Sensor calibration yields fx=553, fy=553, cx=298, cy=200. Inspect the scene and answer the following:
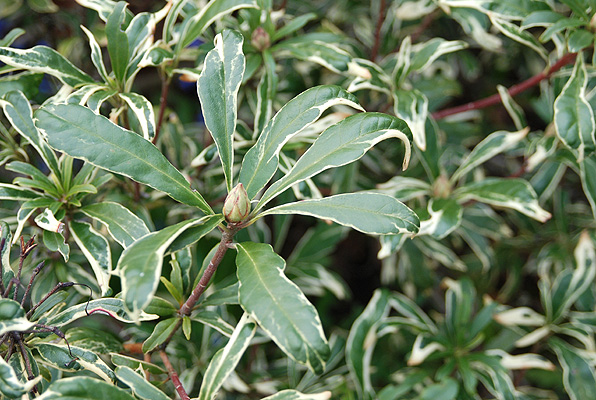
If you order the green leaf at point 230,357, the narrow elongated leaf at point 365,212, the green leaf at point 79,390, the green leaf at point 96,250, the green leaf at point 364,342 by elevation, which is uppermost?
the narrow elongated leaf at point 365,212

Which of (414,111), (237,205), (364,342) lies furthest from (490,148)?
(237,205)

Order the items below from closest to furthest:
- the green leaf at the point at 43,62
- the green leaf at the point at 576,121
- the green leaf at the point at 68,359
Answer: the green leaf at the point at 68,359
the green leaf at the point at 43,62
the green leaf at the point at 576,121

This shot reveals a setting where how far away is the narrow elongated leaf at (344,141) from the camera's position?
80 centimetres

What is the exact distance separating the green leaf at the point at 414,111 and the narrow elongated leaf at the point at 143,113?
1.76 feet

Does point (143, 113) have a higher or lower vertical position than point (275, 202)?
higher

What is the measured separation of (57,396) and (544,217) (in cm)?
97

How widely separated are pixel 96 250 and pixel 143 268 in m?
0.34

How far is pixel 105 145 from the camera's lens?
31.4 inches

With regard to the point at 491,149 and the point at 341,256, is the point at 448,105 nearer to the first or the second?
the point at 341,256

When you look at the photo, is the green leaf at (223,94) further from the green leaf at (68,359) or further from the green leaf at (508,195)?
the green leaf at (508,195)

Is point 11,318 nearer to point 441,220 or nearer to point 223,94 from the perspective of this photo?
point 223,94

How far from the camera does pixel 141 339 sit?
129 cm

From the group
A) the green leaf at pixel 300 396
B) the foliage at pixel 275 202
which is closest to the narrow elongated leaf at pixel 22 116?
the foliage at pixel 275 202

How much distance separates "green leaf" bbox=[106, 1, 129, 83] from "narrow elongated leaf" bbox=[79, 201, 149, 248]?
0.89 feet
